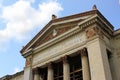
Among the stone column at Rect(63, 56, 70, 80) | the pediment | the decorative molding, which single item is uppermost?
the pediment

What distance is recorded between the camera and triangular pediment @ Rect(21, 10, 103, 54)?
1826 centimetres

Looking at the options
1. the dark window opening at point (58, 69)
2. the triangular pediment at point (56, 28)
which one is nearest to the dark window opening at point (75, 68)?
the dark window opening at point (58, 69)

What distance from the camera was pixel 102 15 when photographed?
17.4m

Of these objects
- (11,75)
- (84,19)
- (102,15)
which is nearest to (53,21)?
(84,19)

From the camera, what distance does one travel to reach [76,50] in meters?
17.4

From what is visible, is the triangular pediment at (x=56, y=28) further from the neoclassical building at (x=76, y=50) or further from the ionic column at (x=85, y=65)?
the ionic column at (x=85, y=65)

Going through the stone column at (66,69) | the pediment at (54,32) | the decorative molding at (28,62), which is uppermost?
the pediment at (54,32)

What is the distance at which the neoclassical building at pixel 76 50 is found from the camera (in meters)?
15.8

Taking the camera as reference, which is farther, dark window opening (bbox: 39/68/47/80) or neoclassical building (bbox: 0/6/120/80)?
dark window opening (bbox: 39/68/47/80)

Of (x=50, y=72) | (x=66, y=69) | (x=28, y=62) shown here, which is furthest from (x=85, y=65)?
(x=28, y=62)

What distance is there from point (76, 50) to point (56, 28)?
3712 mm

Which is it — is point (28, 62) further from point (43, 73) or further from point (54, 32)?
point (54, 32)

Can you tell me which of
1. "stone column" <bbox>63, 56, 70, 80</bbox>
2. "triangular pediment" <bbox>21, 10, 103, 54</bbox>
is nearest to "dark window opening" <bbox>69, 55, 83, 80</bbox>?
"stone column" <bbox>63, 56, 70, 80</bbox>

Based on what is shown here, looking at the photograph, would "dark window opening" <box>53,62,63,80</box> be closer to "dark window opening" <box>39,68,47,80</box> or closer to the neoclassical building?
the neoclassical building
